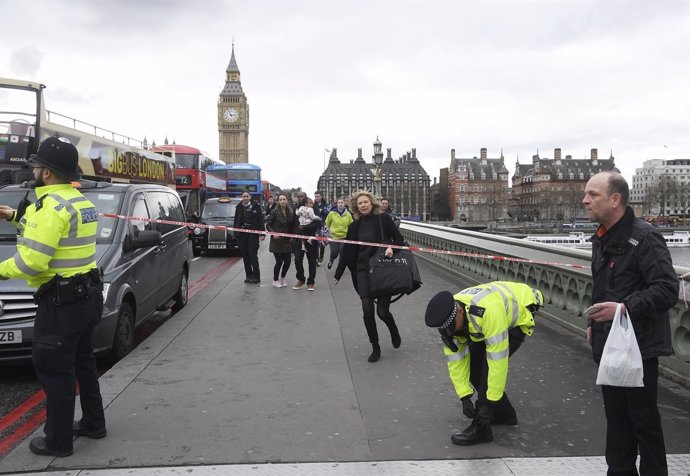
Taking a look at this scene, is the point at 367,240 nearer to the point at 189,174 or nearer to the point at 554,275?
the point at 554,275

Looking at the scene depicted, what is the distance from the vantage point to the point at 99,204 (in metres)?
6.55

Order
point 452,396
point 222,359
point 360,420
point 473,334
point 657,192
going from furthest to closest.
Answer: point 657,192 < point 222,359 < point 452,396 < point 360,420 < point 473,334

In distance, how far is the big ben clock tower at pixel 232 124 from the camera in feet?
440

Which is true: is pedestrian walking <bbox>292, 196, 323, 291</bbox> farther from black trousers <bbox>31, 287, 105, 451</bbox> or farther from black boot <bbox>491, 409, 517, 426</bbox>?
black trousers <bbox>31, 287, 105, 451</bbox>

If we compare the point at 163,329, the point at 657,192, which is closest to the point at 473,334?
the point at 163,329

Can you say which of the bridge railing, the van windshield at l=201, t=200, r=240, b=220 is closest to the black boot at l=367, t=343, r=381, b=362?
the bridge railing

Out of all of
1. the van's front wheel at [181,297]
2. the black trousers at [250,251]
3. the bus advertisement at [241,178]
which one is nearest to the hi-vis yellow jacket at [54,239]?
the van's front wheel at [181,297]

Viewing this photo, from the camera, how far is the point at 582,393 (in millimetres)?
4711

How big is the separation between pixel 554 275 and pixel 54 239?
6.01 meters

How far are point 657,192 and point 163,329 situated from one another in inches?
4748

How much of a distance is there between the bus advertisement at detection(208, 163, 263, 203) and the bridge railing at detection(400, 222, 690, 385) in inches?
905

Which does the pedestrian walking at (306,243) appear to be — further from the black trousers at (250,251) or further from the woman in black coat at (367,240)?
the woman in black coat at (367,240)

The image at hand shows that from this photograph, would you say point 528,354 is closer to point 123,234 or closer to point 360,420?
point 360,420

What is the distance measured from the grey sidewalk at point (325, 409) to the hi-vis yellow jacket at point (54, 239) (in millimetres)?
1168
